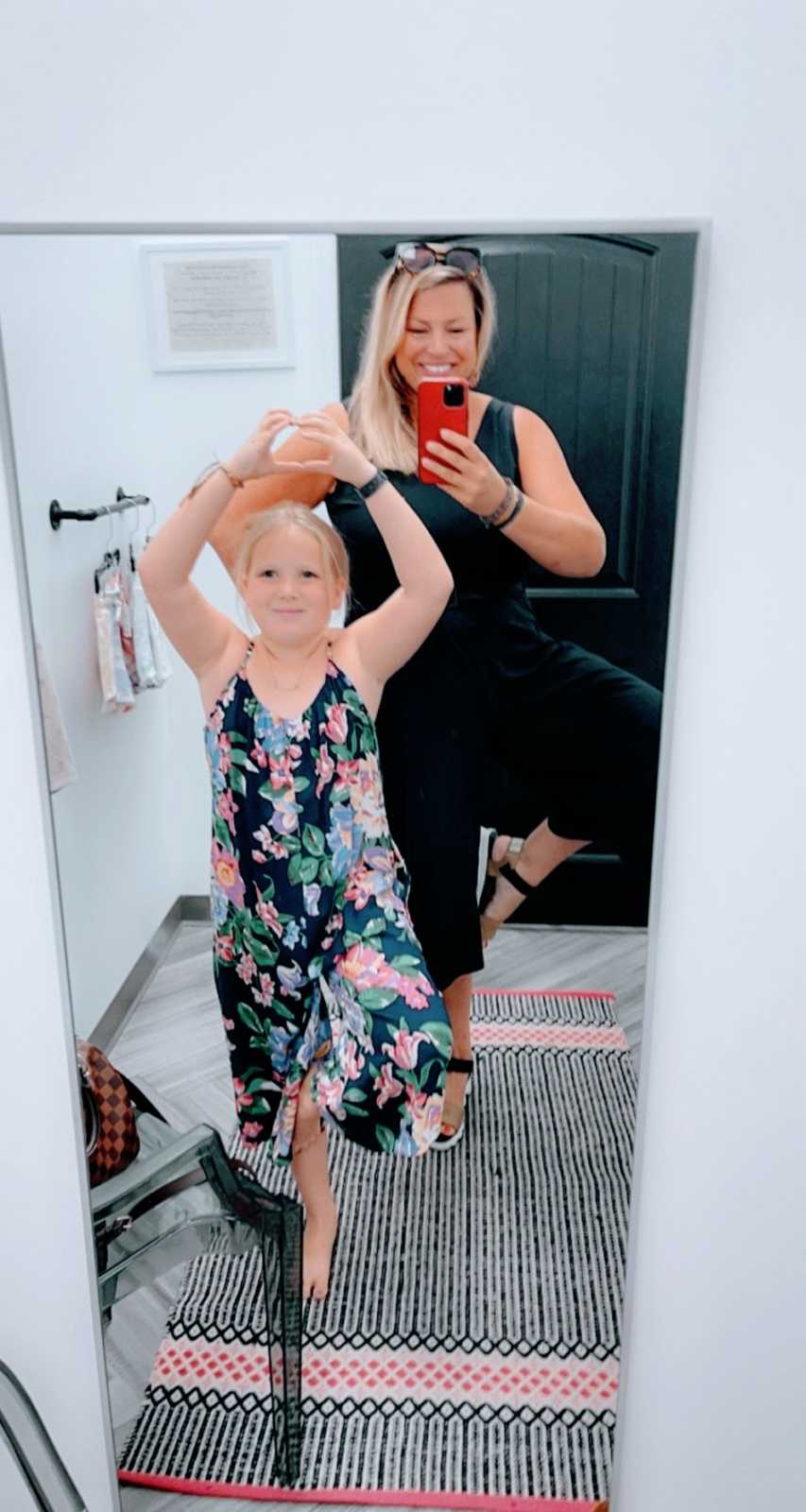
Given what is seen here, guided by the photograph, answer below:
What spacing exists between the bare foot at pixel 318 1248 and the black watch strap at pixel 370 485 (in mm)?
829

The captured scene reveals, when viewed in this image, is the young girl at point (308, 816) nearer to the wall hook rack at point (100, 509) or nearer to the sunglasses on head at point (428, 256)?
the wall hook rack at point (100, 509)

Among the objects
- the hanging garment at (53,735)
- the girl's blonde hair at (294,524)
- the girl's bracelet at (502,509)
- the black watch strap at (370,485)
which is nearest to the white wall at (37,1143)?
the hanging garment at (53,735)

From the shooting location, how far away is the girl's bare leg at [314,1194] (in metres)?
1.21

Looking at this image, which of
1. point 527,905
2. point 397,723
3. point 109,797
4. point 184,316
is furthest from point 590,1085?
point 184,316

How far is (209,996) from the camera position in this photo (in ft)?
3.85

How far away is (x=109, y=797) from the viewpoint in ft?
3.76

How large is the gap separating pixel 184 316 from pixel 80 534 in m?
0.23

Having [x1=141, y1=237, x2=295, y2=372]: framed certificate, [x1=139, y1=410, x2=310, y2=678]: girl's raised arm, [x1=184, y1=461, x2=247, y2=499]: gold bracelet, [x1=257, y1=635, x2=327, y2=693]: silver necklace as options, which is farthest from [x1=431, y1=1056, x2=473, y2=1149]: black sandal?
[x1=141, y1=237, x2=295, y2=372]: framed certificate

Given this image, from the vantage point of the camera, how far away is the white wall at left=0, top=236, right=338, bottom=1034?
986 millimetres

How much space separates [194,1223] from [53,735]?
2.06ft

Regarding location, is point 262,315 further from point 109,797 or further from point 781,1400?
point 781,1400

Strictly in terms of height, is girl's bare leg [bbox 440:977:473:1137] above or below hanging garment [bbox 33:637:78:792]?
below

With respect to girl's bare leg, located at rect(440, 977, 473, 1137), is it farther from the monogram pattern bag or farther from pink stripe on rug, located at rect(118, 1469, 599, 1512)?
pink stripe on rug, located at rect(118, 1469, 599, 1512)

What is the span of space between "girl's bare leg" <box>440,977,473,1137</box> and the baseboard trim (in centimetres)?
28
